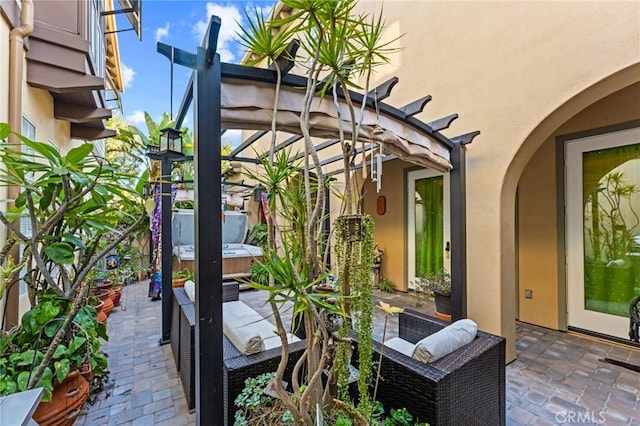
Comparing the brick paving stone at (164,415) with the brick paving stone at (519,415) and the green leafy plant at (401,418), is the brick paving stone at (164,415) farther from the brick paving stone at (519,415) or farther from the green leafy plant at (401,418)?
the brick paving stone at (519,415)

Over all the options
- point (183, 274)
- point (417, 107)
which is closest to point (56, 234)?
point (417, 107)

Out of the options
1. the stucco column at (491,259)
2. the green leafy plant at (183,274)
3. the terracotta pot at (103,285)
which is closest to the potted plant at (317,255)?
the stucco column at (491,259)

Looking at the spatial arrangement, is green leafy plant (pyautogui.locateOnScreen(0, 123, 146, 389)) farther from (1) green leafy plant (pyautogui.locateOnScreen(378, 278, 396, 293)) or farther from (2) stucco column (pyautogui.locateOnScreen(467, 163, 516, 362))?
(1) green leafy plant (pyautogui.locateOnScreen(378, 278, 396, 293))

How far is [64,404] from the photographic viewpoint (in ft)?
7.16

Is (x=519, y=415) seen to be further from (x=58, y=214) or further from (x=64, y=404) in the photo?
(x=58, y=214)

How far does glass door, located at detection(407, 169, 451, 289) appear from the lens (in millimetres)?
5500

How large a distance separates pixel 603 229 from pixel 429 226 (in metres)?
2.52

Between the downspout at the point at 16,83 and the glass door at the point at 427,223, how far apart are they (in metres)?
5.77

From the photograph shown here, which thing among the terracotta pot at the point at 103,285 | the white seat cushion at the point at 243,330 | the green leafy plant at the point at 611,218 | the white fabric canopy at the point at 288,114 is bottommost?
the terracotta pot at the point at 103,285

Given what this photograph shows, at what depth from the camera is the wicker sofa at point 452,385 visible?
169cm

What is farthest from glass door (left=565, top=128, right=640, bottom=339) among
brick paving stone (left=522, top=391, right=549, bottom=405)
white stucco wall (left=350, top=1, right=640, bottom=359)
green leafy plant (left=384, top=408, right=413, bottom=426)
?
green leafy plant (left=384, top=408, right=413, bottom=426)

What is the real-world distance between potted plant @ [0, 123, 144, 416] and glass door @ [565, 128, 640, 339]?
534cm

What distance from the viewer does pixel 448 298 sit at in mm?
4316

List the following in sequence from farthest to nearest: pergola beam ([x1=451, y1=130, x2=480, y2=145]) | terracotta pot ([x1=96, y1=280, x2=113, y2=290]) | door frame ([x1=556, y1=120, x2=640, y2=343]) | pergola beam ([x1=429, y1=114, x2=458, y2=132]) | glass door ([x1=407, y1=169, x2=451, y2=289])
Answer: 1. glass door ([x1=407, y1=169, x2=451, y2=289])
2. terracotta pot ([x1=96, y1=280, x2=113, y2=290])
3. door frame ([x1=556, y1=120, x2=640, y2=343])
4. pergola beam ([x1=451, y1=130, x2=480, y2=145])
5. pergola beam ([x1=429, y1=114, x2=458, y2=132])
